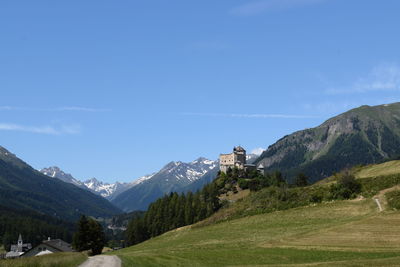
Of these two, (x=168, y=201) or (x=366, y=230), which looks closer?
(x=366, y=230)

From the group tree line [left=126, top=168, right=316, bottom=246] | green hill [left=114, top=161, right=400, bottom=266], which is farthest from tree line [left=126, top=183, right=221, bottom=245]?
green hill [left=114, top=161, right=400, bottom=266]

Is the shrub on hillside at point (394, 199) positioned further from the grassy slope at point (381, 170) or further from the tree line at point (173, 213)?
the tree line at point (173, 213)

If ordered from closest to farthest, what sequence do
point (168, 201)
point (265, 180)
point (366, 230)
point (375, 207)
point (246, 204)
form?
point (366, 230) → point (375, 207) → point (246, 204) → point (168, 201) → point (265, 180)

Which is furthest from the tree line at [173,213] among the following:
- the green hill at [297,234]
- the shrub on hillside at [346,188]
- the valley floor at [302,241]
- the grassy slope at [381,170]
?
the shrub on hillside at [346,188]

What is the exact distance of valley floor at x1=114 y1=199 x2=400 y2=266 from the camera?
45.2 meters

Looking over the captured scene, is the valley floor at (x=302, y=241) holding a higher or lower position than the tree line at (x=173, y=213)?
lower

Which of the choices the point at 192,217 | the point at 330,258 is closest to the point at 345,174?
the point at 330,258

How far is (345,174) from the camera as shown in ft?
315

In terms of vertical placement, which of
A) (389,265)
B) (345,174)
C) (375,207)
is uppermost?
(345,174)

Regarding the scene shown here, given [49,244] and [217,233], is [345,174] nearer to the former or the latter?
[217,233]

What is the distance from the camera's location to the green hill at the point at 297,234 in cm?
4622

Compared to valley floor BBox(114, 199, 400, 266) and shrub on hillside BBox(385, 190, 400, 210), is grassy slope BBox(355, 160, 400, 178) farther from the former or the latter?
valley floor BBox(114, 199, 400, 266)

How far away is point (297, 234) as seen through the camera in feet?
226

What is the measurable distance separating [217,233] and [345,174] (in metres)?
28.8
